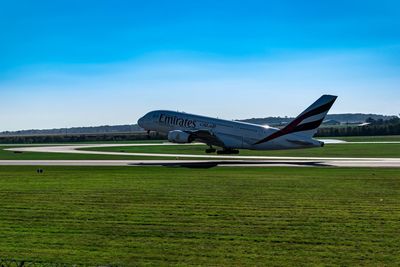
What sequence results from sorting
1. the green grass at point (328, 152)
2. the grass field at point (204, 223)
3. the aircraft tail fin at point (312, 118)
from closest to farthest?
the grass field at point (204, 223)
the aircraft tail fin at point (312, 118)
the green grass at point (328, 152)

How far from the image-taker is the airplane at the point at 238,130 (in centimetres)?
4953

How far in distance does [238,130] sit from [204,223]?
120 ft

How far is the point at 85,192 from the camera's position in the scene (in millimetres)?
25531

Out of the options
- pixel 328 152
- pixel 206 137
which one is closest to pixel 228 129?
pixel 206 137

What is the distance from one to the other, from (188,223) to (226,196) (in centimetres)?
601

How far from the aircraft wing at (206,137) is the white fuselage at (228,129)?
0.36m

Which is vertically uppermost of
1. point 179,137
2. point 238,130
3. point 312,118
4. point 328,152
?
point 312,118

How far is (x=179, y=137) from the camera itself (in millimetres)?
54094

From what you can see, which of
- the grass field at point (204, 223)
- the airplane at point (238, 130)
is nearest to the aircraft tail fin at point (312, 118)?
the airplane at point (238, 130)

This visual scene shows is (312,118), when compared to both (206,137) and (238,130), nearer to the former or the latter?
(238,130)

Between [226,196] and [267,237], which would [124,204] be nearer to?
[226,196]

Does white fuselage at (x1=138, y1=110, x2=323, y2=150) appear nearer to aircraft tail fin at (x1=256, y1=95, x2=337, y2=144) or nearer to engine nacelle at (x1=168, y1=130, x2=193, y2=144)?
aircraft tail fin at (x1=256, y1=95, x2=337, y2=144)

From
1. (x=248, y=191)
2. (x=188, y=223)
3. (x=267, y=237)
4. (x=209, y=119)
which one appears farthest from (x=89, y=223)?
(x=209, y=119)

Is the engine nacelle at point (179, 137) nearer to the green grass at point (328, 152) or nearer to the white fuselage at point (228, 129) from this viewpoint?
the white fuselage at point (228, 129)
